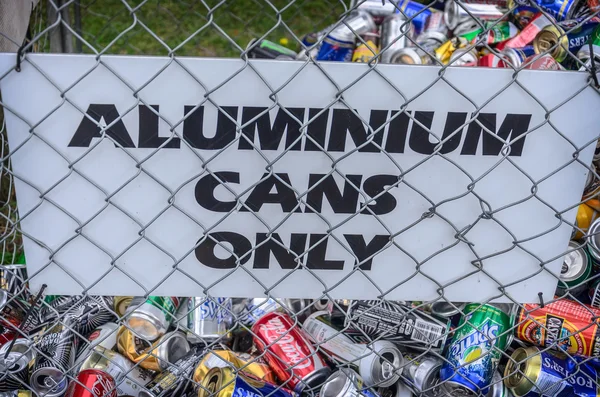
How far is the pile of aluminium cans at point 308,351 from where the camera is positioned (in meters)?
1.90

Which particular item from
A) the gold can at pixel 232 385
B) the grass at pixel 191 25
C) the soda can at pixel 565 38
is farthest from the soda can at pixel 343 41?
the gold can at pixel 232 385

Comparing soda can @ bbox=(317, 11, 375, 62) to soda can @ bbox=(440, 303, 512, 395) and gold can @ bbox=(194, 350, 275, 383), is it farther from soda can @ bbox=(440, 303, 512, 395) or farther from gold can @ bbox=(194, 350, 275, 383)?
gold can @ bbox=(194, 350, 275, 383)

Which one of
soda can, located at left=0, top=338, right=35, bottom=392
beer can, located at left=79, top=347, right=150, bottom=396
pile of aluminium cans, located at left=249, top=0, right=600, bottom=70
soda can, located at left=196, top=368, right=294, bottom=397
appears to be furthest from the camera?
pile of aluminium cans, located at left=249, top=0, right=600, bottom=70

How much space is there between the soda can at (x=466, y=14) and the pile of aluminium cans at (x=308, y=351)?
185 cm

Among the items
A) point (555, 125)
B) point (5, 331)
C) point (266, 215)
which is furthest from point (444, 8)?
point (5, 331)

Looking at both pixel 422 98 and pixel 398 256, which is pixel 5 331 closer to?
pixel 398 256

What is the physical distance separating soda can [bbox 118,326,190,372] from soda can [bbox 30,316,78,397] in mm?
175

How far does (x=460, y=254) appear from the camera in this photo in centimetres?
170

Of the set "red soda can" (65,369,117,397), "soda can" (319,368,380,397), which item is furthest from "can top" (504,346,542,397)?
"red soda can" (65,369,117,397)

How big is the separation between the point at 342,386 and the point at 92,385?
2.68ft

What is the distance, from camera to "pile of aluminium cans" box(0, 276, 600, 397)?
1.90m

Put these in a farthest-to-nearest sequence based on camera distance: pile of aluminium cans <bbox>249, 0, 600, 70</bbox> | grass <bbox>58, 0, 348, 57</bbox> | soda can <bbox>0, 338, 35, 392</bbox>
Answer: grass <bbox>58, 0, 348, 57</bbox> → pile of aluminium cans <bbox>249, 0, 600, 70</bbox> → soda can <bbox>0, 338, 35, 392</bbox>

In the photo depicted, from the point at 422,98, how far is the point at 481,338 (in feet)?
3.09

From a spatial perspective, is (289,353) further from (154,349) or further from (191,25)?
(191,25)
